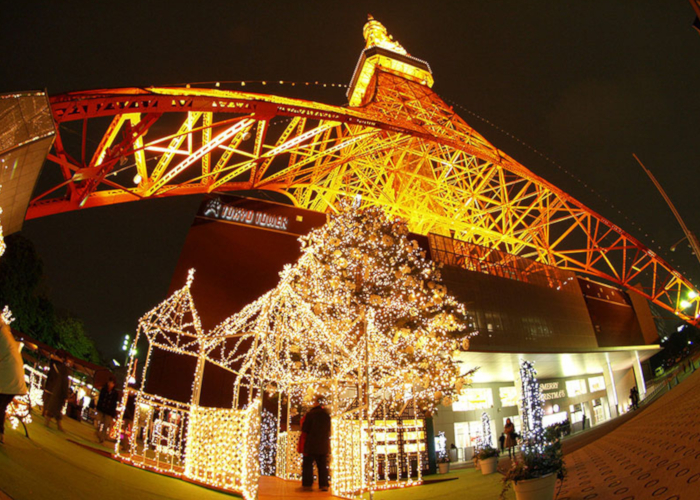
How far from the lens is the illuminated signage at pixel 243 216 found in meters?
21.3

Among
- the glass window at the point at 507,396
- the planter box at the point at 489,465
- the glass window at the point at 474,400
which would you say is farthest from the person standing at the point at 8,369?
the glass window at the point at 507,396

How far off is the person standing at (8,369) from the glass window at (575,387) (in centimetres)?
3240

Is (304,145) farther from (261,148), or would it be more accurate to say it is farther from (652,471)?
(652,471)

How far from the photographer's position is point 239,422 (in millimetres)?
6699

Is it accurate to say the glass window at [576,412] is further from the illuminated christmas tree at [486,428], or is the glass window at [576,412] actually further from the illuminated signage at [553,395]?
the illuminated christmas tree at [486,428]

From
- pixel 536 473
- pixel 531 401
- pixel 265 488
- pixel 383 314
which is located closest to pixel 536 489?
pixel 536 473

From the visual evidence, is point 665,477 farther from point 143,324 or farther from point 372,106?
point 372,106

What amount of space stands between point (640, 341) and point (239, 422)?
102 feet

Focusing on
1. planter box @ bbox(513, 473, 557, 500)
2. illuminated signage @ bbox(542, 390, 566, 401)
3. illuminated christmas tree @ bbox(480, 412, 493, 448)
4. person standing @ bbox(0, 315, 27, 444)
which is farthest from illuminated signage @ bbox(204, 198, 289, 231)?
illuminated signage @ bbox(542, 390, 566, 401)

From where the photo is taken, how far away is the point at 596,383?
102 feet

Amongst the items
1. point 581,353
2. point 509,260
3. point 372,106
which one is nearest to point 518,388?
point 581,353

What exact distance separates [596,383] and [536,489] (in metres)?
31.5

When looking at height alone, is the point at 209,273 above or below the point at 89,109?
above

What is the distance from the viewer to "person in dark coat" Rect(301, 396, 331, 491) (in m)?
7.64
